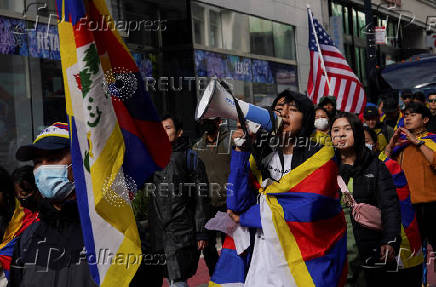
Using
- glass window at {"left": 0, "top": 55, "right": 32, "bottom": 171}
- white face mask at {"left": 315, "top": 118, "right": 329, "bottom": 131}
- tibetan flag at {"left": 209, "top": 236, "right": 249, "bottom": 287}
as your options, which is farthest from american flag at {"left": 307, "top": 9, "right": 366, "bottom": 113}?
tibetan flag at {"left": 209, "top": 236, "right": 249, "bottom": 287}

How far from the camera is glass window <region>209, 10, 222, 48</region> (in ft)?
50.3

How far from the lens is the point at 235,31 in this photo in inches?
639

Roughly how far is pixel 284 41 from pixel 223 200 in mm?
11209

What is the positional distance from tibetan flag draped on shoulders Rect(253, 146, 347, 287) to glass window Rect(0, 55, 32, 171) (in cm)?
605

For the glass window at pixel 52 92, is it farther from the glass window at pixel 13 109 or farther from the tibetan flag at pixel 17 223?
the tibetan flag at pixel 17 223

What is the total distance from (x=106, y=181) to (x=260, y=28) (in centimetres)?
1448

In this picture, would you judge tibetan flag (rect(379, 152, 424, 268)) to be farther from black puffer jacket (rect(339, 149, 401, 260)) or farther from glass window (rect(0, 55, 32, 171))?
glass window (rect(0, 55, 32, 171))

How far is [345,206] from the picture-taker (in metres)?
5.66

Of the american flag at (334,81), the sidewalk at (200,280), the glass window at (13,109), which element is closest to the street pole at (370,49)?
the american flag at (334,81)

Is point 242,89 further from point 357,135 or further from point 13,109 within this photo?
point 357,135

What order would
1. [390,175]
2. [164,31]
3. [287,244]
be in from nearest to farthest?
[287,244], [390,175], [164,31]

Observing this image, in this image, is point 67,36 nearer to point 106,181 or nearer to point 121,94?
point 121,94

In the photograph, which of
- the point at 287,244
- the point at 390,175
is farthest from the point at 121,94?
the point at 390,175

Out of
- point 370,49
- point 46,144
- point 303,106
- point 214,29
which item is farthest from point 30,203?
point 370,49
